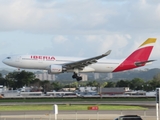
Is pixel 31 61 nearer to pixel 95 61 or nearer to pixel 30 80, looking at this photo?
pixel 95 61

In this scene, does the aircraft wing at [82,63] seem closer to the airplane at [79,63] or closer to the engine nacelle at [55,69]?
the airplane at [79,63]

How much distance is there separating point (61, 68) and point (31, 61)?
479 centimetres

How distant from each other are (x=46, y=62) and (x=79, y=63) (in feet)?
17.6

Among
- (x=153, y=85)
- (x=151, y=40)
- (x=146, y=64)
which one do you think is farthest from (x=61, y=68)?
(x=153, y=85)

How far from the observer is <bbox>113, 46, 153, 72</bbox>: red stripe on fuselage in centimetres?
7562

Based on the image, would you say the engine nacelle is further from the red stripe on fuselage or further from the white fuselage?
the red stripe on fuselage

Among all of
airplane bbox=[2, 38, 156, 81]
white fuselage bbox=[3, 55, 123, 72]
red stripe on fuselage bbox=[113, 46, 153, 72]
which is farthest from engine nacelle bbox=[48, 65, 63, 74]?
red stripe on fuselage bbox=[113, 46, 153, 72]

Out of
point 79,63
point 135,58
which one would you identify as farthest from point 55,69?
point 135,58

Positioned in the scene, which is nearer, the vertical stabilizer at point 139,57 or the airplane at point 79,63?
Answer: the airplane at point 79,63

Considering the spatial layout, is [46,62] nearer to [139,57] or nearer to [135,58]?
[135,58]

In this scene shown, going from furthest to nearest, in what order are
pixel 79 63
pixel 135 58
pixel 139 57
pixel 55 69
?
pixel 139 57 < pixel 135 58 < pixel 79 63 < pixel 55 69

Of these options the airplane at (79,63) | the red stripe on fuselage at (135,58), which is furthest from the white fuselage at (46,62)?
the red stripe on fuselage at (135,58)

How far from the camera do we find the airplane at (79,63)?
7069 centimetres

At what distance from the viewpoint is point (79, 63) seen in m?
73.4
